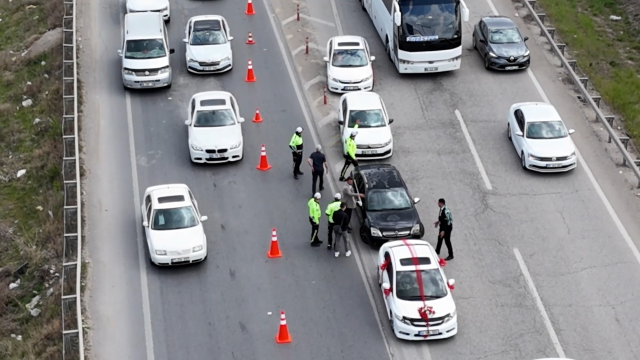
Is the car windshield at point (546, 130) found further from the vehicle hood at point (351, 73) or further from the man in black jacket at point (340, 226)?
the man in black jacket at point (340, 226)

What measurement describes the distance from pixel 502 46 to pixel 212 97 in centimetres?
1076

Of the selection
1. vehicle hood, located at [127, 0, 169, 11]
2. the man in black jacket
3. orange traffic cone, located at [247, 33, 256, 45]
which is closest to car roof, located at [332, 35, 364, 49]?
orange traffic cone, located at [247, 33, 256, 45]

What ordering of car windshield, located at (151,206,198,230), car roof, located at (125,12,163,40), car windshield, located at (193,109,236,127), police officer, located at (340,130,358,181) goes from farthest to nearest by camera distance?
car roof, located at (125,12,163,40), car windshield, located at (193,109,236,127), police officer, located at (340,130,358,181), car windshield, located at (151,206,198,230)

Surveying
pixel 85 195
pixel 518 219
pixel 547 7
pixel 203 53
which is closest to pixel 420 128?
pixel 518 219

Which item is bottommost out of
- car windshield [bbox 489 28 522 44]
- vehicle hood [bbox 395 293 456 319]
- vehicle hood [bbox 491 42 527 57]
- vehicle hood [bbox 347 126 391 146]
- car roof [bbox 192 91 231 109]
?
vehicle hood [bbox 491 42 527 57]

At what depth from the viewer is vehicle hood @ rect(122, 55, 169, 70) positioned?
114 ft

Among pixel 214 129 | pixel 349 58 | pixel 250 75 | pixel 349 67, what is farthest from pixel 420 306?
pixel 250 75

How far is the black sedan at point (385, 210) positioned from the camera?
26.4 metres

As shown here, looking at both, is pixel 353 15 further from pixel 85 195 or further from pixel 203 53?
pixel 85 195

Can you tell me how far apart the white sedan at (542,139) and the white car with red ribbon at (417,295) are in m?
7.02

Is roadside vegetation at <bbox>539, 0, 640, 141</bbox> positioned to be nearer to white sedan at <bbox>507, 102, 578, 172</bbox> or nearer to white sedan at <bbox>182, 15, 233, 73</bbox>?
white sedan at <bbox>507, 102, 578, 172</bbox>

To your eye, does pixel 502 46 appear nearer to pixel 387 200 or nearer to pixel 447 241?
pixel 387 200

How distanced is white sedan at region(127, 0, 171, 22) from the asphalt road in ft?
7.43

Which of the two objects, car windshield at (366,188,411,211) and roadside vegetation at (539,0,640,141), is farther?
roadside vegetation at (539,0,640,141)
